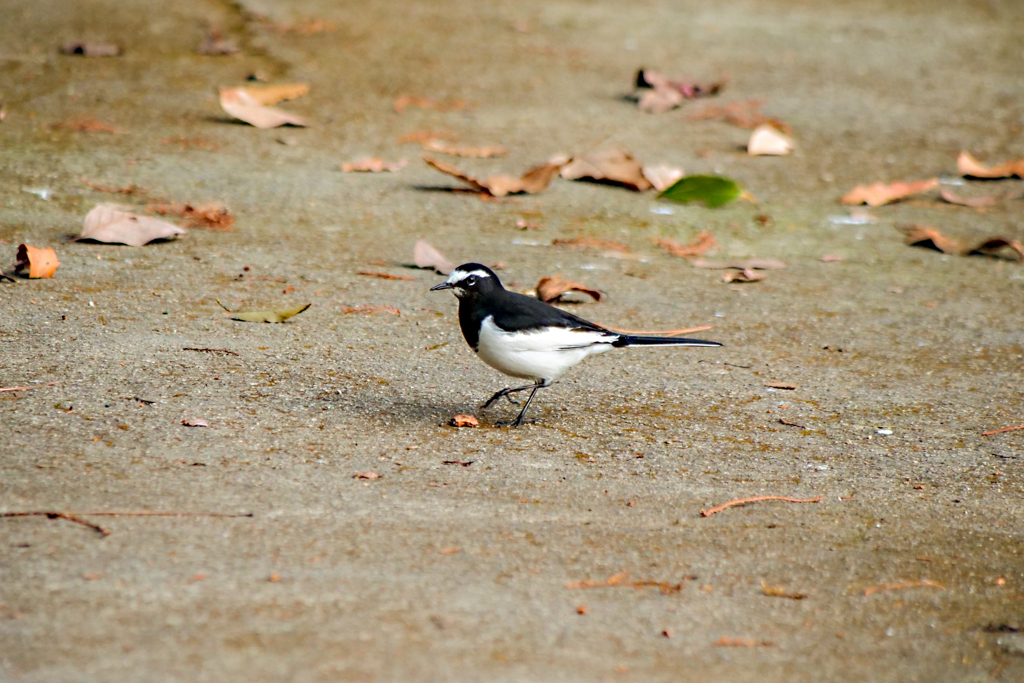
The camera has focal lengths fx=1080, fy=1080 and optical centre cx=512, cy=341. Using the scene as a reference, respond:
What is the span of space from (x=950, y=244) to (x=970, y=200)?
80 cm

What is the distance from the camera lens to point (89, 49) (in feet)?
24.6

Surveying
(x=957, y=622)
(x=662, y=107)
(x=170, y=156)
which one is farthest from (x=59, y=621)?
(x=662, y=107)

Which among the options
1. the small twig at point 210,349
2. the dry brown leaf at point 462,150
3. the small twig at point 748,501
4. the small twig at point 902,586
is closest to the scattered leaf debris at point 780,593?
the small twig at point 902,586

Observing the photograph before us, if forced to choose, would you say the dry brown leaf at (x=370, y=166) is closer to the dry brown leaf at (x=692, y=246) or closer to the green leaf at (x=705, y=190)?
the green leaf at (x=705, y=190)

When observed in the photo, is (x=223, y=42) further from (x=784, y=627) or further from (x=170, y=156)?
(x=784, y=627)

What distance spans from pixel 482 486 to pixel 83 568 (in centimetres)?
108

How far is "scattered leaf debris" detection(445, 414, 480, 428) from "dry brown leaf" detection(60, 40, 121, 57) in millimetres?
5253

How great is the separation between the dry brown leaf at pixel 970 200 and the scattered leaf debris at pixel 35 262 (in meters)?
4.81

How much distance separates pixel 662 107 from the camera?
7531 mm

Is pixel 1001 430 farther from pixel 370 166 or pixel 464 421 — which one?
pixel 370 166

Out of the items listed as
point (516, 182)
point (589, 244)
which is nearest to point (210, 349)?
point (589, 244)

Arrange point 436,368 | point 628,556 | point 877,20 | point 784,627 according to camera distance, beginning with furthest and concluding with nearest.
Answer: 1. point 877,20
2. point 436,368
3. point 628,556
4. point 784,627

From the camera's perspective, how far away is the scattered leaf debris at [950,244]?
5449 millimetres

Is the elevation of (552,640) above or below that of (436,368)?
above
